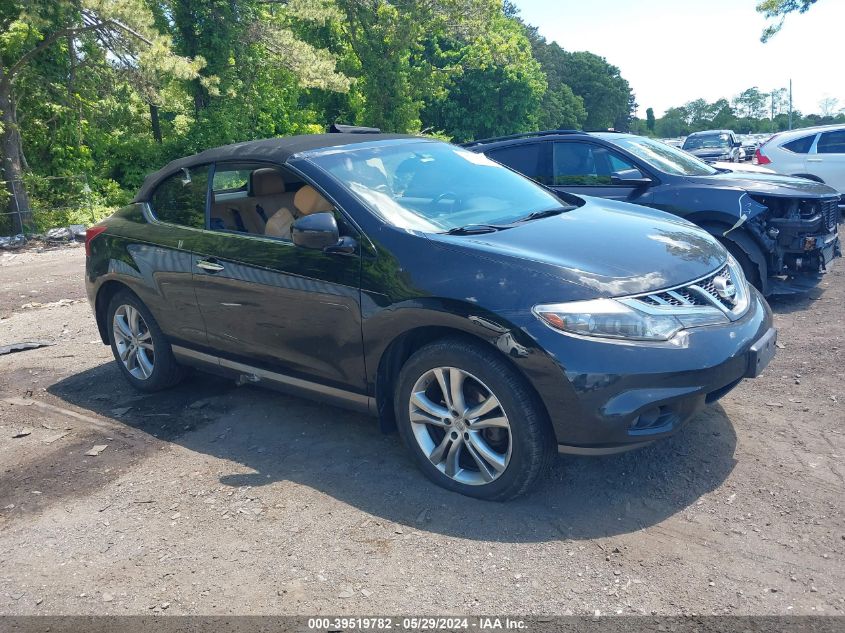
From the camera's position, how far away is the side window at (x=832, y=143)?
13617 mm

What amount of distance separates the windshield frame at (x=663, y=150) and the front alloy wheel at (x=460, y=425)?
488 cm

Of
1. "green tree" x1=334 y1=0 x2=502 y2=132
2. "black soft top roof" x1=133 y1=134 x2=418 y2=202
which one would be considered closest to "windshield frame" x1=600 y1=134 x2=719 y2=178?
"black soft top roof" x1=133 y1=134 x2=418 y2=202

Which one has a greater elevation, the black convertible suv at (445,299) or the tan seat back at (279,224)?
the tan seat back at (279,224)

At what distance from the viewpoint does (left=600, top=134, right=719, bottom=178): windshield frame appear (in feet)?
25.2

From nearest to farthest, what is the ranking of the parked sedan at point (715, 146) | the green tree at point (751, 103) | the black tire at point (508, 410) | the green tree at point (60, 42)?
the black tire at point (508, 410) → the green tree at point (60, 42) → the parked sedan at point (715, 146) → the green tree at point (751, 103)

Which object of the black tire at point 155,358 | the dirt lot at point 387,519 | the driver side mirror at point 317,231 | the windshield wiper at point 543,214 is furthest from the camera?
the black tire at point 155,358

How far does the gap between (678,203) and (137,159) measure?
20.7 metres

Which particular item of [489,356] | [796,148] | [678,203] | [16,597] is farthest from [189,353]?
[796,148]

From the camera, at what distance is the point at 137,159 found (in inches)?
945

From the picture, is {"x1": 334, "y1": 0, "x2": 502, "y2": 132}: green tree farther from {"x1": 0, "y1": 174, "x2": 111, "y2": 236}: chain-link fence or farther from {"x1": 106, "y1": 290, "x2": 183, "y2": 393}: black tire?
{"x1": 106, "y1": 290, "x2": 183, "y2": 393}: black tire

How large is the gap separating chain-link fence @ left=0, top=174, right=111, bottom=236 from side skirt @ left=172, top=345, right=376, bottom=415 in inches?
595

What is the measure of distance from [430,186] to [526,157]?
13.9ft

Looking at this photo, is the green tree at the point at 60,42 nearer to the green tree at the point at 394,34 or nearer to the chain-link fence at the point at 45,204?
the chain-link fence at the point at 45,204

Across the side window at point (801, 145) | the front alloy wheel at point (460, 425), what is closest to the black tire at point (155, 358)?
the front alloy wheel at point (460, 425)
